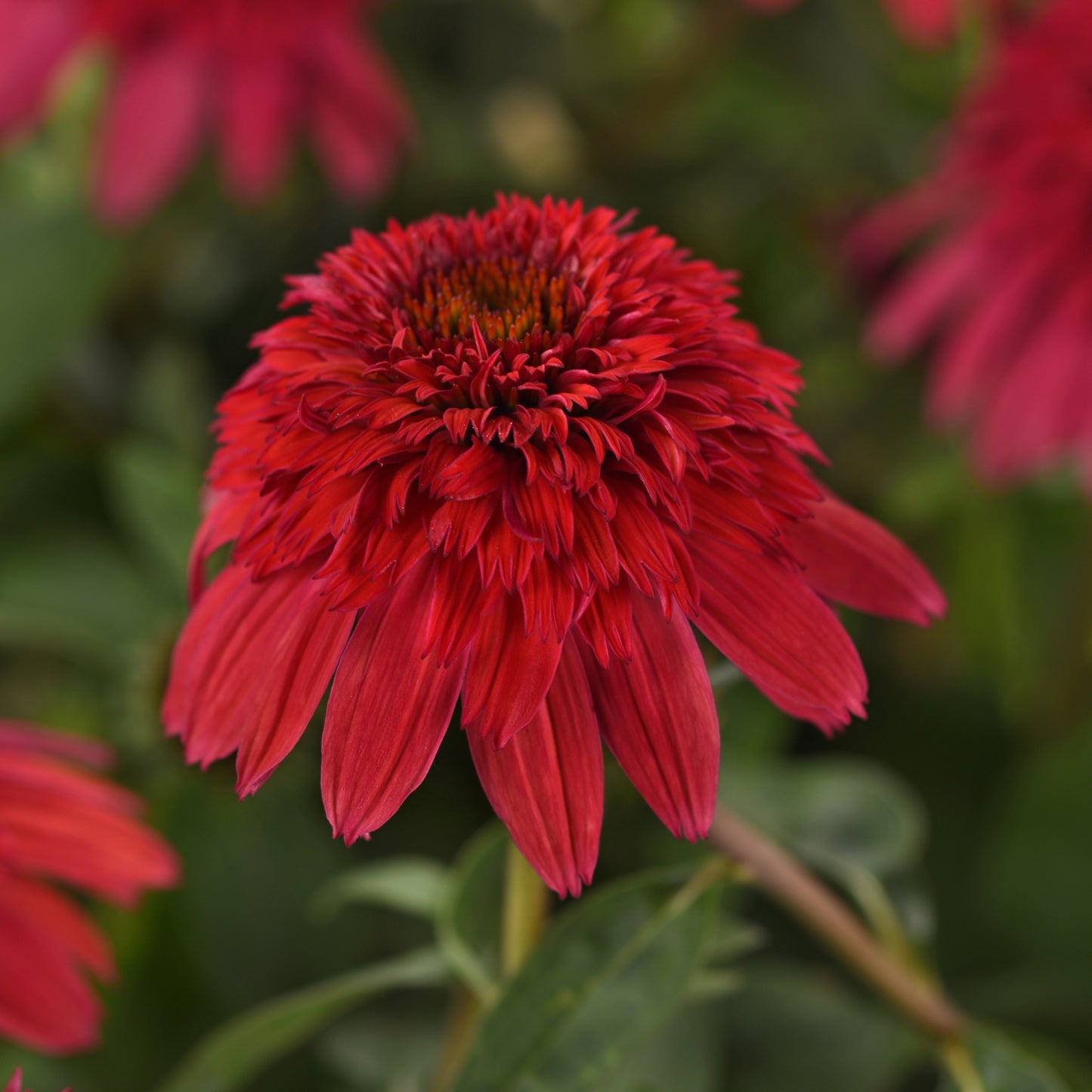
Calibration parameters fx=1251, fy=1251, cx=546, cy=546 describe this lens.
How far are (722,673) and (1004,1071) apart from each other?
14cm

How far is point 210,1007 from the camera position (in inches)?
18.0

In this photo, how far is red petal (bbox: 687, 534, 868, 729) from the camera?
233mm

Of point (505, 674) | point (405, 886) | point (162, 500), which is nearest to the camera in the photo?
point (505, 674)

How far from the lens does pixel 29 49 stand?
0.53 m

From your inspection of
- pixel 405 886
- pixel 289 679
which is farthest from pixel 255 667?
pixel 405 886

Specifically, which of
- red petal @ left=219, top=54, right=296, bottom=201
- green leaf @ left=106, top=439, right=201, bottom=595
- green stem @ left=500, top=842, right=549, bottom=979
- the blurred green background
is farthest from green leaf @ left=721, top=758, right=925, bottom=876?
red petal @ left=219, top=54, right=296, bottom=201

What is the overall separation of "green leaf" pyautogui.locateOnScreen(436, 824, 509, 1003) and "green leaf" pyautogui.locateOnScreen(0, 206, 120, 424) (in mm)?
349

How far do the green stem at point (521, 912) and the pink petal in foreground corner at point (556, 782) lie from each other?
0.06m

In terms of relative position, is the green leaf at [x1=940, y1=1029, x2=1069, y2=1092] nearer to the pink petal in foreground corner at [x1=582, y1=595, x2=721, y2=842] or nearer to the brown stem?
the brown stem

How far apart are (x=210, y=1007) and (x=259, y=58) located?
0.40 meters

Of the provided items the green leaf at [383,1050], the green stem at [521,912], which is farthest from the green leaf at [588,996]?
the green leaf at [383,1050]

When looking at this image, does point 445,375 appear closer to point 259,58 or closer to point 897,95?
point 259,58

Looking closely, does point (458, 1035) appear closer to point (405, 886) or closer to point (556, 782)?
point (405, 886)

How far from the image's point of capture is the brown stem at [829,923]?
280 millimetres
